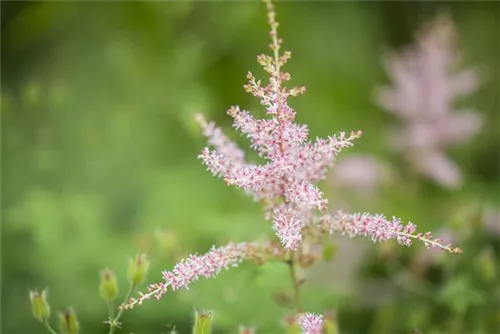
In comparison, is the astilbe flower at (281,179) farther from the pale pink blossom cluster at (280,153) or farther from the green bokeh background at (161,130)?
the green bokeh background at (161,130)

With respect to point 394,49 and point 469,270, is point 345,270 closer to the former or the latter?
point 469,270

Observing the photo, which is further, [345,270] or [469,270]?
[345,270]

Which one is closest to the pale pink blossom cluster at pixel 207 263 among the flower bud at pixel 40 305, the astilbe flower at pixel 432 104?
the flower bud at pixel 40 305

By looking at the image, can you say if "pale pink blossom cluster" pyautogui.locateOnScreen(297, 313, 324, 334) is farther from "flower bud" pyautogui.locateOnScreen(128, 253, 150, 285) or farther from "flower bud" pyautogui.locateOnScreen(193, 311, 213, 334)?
"flower bud" pyautogui.locateOnScreen(128, 253, 150, 285)

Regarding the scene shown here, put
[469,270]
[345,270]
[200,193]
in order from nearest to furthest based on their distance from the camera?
[469,270], [345,270], [200,193]

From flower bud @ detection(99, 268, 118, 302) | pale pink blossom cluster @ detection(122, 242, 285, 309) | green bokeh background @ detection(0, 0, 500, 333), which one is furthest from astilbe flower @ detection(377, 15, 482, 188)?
flower bud @ detection(99, 268, 118, 302)

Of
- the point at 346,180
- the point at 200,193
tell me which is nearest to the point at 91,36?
the point at 200,193

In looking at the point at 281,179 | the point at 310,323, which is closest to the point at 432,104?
the point at 281,179
